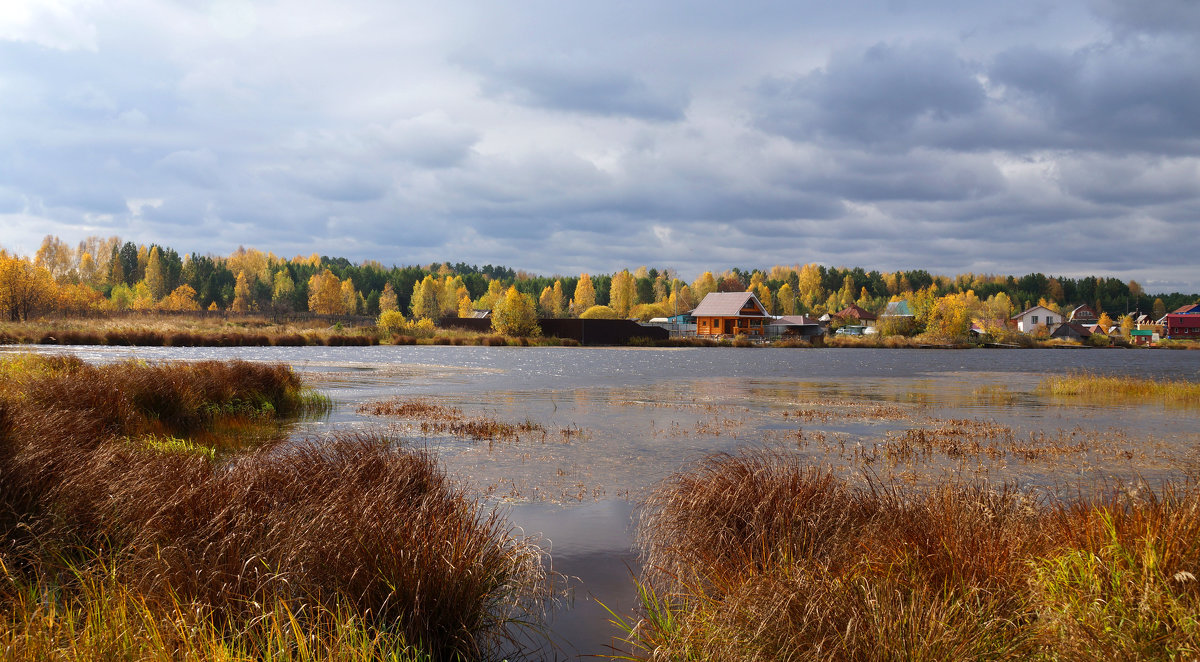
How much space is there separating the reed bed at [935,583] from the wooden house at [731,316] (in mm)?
83500

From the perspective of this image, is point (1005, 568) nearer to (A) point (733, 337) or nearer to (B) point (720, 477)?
(B) point (720, 477)

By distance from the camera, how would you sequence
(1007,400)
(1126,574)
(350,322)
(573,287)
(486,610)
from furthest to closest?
(573,287) < (350,322) < (1007,400) < (486,610) < (1126,574)

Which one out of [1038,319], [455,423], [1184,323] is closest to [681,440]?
[455,423]

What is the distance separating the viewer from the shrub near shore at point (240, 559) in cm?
385

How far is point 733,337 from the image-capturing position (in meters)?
86.6

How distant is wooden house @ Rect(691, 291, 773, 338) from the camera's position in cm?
9044

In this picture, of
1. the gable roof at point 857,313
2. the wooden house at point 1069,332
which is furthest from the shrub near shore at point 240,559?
the gable roof at point 857,313

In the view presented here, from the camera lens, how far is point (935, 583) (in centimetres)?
463

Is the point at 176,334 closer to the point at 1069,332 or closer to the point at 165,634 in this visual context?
the point at 165,634

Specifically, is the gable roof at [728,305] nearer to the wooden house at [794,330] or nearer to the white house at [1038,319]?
the wooden house at [794,330]

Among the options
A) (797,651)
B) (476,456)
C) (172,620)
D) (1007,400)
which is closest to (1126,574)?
(797,651)

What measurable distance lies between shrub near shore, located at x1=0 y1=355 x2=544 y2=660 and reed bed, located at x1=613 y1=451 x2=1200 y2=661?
1389mm

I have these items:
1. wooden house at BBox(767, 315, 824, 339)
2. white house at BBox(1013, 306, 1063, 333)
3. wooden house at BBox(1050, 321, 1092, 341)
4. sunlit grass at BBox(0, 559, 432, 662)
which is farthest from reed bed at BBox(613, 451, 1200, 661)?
white house at BBox(1013, 306, 1063, 333)

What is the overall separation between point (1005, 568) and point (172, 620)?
502cm
